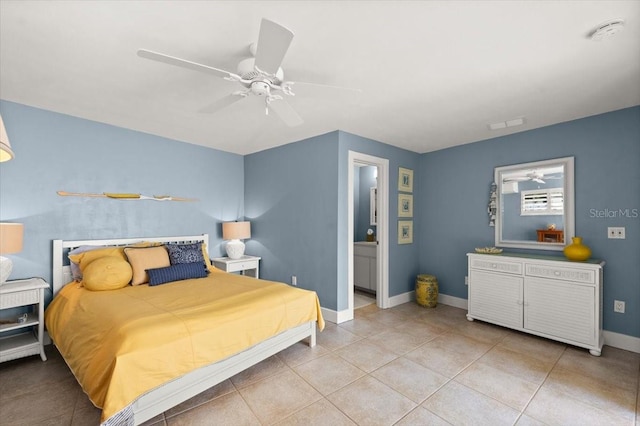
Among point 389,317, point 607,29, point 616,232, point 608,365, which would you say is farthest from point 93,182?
point 616,232

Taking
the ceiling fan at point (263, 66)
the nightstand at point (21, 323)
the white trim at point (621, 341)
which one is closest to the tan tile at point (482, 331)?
the white trim at point (621, 341)

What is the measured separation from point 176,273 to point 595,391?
380 cm

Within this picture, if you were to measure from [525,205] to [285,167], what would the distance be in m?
3.16

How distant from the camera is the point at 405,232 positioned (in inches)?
180

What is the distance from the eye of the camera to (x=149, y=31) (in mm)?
1771

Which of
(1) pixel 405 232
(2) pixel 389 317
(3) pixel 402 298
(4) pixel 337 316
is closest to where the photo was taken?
(4) pixel 337 316

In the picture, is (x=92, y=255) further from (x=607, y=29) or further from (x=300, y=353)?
(x=607, y=29)

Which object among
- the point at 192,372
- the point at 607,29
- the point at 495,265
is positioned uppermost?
the point at 607,29

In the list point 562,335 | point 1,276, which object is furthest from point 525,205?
point 1,276

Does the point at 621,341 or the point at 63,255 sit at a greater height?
the point at 63,255

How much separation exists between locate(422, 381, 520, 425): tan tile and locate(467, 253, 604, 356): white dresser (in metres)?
1.52

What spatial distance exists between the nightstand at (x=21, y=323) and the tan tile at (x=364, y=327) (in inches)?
115

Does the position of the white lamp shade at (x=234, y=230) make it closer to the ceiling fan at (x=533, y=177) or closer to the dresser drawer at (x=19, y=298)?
the dresser drawer at (x=19, y=298)

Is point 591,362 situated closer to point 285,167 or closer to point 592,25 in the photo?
point 592,25
